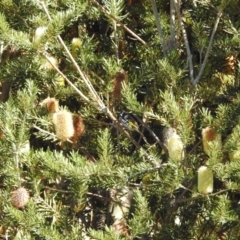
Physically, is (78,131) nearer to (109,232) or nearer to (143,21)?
(109,232)

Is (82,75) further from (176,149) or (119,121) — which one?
(176,149)

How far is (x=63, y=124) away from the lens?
2.10 m

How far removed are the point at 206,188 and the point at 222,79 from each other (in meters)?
0.56

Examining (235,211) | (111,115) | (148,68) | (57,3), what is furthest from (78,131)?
(235,211)

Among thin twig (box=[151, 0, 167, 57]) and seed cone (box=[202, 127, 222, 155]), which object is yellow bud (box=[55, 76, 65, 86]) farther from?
seed cone (box=[202, 127, 222, 155])

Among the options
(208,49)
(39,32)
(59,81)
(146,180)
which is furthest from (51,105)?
(208,49)

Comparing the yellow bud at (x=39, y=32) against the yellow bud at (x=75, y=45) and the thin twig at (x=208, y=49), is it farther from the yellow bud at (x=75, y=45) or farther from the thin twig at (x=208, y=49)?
the thin twig at (x=208, y=49)

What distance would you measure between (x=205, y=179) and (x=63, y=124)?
1.79 feet

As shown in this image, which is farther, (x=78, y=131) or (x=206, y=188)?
(x=78, y=131)

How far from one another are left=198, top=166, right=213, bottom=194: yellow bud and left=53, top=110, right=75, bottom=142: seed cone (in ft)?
1.65

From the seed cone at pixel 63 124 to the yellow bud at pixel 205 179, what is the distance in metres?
0.50

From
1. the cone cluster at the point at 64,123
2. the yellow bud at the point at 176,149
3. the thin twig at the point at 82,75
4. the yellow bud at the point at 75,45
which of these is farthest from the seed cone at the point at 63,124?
the yellow bud at the point at 176,149

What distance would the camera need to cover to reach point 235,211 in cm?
192

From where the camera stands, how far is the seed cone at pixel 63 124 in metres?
2.10
